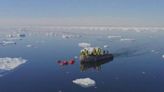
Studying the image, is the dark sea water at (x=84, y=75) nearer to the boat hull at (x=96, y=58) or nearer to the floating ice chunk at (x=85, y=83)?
the floating ice chunk at (x=85, y=83)

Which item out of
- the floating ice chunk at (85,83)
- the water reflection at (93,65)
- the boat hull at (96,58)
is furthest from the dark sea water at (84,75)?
the boat hull at (96,58)

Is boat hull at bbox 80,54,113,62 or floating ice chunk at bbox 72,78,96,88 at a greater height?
floating ice chunk at bbox 72,78,96,88

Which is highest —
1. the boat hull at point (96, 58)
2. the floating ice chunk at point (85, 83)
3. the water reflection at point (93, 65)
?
the floating ice chunk at point (85, 83)

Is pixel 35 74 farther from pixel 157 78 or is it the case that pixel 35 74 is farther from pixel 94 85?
pixel 157 78

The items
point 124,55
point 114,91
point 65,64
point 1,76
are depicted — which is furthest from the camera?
point 124,55

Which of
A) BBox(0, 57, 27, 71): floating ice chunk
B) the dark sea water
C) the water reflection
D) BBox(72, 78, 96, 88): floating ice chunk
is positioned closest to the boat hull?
the water reflection

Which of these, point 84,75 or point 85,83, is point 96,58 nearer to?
point 84,75

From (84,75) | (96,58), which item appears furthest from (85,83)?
(96,58)

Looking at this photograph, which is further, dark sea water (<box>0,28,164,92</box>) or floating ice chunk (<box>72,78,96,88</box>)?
floating ice chunk (<box>72,78,96,88</box>)

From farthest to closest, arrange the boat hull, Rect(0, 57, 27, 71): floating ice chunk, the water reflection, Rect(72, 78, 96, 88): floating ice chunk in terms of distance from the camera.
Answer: the boat hull → the water reflection → Rect(0, 57, 27, 71): floating ice chunk → Rect(72, 78, 96, 88): floating ice chunk

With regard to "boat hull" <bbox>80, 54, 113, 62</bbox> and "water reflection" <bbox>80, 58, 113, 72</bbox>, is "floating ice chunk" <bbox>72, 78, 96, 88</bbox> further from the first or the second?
"boat hull" <bbox>80, 54, 113, 62</bbox>

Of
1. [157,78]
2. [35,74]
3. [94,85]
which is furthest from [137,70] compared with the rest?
[35,74]
